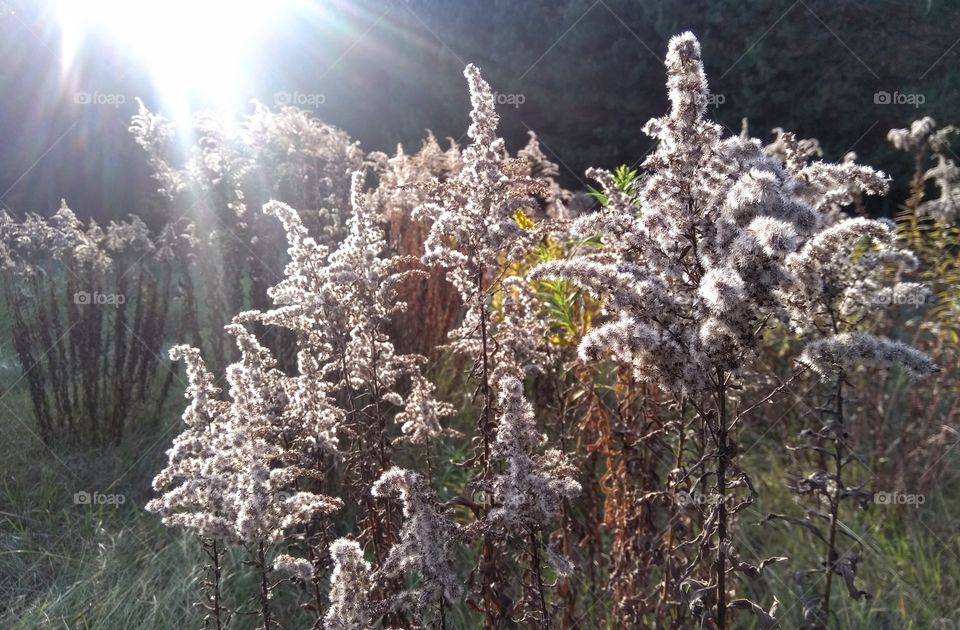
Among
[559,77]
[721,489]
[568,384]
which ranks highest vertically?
[559,77]

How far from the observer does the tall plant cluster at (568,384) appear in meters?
1.69

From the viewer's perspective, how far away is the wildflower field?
1810 millimetres

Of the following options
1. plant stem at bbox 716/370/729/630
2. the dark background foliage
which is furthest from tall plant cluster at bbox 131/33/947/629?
the dark background foliage

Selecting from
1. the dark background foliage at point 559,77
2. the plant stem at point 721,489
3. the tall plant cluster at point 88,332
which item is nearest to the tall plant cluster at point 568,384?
the plant stem at point 721,489

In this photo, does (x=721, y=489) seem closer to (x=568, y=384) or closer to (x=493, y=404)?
(x=493, y=404)

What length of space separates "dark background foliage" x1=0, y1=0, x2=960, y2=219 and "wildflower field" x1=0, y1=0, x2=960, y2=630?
6246mm

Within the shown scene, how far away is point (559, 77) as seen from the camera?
13.0m

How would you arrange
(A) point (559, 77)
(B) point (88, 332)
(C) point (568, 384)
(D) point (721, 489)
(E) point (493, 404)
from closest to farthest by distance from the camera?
(D) point (721, 489), (E) point (493, 404), (C) point (568, 384), (B) point (88, 332), (A) point (559, 77)

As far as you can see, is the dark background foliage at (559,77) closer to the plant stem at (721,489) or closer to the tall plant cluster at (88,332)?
the tall plant cluster at (88,332)

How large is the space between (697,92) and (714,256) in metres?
0.40

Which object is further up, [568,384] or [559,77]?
[559,77]

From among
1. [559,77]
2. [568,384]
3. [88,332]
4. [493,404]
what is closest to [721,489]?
[493,404]

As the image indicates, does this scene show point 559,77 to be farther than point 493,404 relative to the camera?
Yes

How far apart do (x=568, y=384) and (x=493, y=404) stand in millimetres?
770
